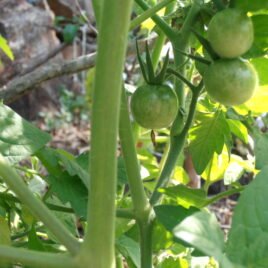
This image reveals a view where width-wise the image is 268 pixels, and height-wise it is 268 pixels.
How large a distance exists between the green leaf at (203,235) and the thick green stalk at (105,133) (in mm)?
79

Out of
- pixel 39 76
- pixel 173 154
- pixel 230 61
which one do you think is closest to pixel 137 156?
pixel 173 154

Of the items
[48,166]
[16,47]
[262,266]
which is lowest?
[262,266]

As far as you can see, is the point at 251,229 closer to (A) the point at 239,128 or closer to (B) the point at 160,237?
(B) the point at 160,237

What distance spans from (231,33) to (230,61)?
41 millimetres

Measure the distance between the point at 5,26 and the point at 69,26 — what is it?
1.43 ft

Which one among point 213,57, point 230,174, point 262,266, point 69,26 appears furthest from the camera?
point 69,26

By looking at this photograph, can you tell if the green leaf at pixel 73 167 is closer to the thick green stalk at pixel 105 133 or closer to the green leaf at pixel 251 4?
the thick green stalk at pixel 105 133

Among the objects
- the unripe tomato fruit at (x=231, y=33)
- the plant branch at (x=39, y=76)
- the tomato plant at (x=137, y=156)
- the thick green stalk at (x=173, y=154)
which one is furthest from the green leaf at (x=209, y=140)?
the plant branch at (x=39, y=76)

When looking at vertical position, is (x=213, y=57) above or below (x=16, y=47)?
below

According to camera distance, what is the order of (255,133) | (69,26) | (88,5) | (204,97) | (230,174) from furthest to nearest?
(69,26)
(88,5)
(230,174)
(204,97)
(255,133)

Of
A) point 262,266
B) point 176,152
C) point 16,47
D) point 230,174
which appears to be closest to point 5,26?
point 16,47

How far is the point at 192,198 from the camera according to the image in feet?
2.06

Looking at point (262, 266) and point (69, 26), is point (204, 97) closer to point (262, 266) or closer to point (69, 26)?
point (262, 266)

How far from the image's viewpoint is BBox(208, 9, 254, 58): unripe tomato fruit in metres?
0.56
